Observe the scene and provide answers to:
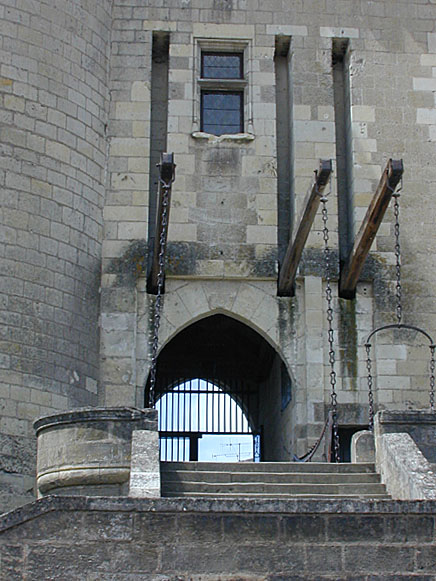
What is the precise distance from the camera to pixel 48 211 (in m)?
11.9

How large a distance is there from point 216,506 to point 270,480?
1.79m

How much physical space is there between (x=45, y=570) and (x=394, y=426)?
344 cm

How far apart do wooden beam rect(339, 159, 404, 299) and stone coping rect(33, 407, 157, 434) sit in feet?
11.8

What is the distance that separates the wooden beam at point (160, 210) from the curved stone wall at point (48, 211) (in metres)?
0.65

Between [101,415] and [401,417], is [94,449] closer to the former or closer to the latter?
[101,415]

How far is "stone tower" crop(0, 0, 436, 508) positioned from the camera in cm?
1180

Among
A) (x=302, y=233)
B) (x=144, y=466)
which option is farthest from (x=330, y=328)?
(x=144, y=466)

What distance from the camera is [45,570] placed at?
6707mm

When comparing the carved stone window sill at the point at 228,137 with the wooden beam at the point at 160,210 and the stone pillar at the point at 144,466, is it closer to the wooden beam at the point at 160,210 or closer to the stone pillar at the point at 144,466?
the wooden beam at the point at 160,210

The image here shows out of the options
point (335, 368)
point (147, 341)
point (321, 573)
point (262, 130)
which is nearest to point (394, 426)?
point (321, 573)

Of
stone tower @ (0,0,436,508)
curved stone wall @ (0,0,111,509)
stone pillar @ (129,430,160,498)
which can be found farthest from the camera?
stone tower @ (0,0,436,508)

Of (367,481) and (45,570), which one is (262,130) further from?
(45,570)

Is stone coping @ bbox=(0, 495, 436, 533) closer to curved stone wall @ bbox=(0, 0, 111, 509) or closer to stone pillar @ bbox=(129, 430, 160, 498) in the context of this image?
stone pillar @ bbox=(129, 430, 160, 498)

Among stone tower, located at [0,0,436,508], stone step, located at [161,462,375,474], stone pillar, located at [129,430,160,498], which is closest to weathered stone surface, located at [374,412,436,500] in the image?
stone step, located at [161,462,375,474]
